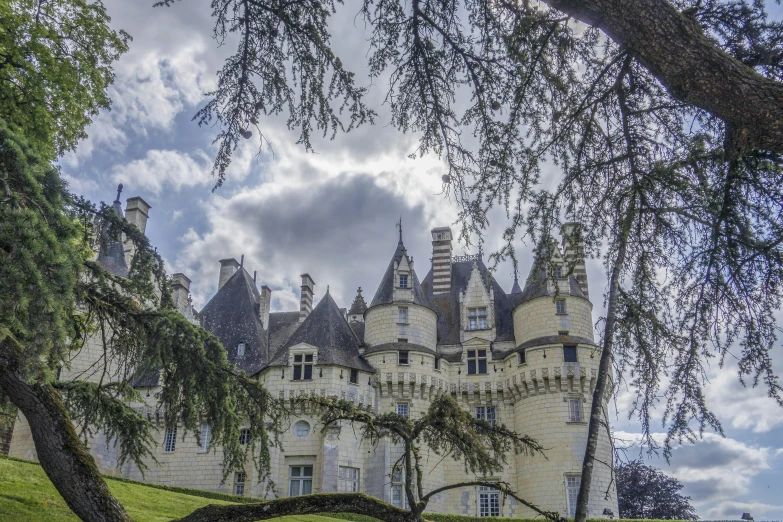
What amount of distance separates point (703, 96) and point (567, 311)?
75.3 ft

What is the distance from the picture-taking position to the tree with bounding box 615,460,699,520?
35750 millimetres

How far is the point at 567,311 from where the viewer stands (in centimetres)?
2652

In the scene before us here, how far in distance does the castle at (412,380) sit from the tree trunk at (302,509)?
16279 millimetres

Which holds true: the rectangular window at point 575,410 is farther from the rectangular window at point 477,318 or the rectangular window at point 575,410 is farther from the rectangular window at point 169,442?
the rectangular window at point 169,442

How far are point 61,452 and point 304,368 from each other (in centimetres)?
1886

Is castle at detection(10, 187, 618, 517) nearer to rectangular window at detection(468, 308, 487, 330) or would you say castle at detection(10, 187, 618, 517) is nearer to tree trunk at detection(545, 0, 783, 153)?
rectangular window at detection(468, 308, 487, 330)

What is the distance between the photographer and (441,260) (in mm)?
32156

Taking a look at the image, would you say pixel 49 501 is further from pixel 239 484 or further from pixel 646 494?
pixel 646 494

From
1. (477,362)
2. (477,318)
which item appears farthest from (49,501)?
(477,318)

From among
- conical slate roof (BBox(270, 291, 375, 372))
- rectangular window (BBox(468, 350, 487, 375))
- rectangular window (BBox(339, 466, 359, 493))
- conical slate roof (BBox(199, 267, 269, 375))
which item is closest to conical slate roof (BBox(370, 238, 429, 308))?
conical slate roof (BBox(270, 291, 375, 372))

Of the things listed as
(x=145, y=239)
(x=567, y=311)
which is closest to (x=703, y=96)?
(x=145, y=239)

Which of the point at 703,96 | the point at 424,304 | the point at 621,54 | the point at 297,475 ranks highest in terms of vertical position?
the point at 424,304

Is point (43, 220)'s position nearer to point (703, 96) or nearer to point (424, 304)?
point (703, 96)

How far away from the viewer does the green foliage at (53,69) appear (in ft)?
29.4
